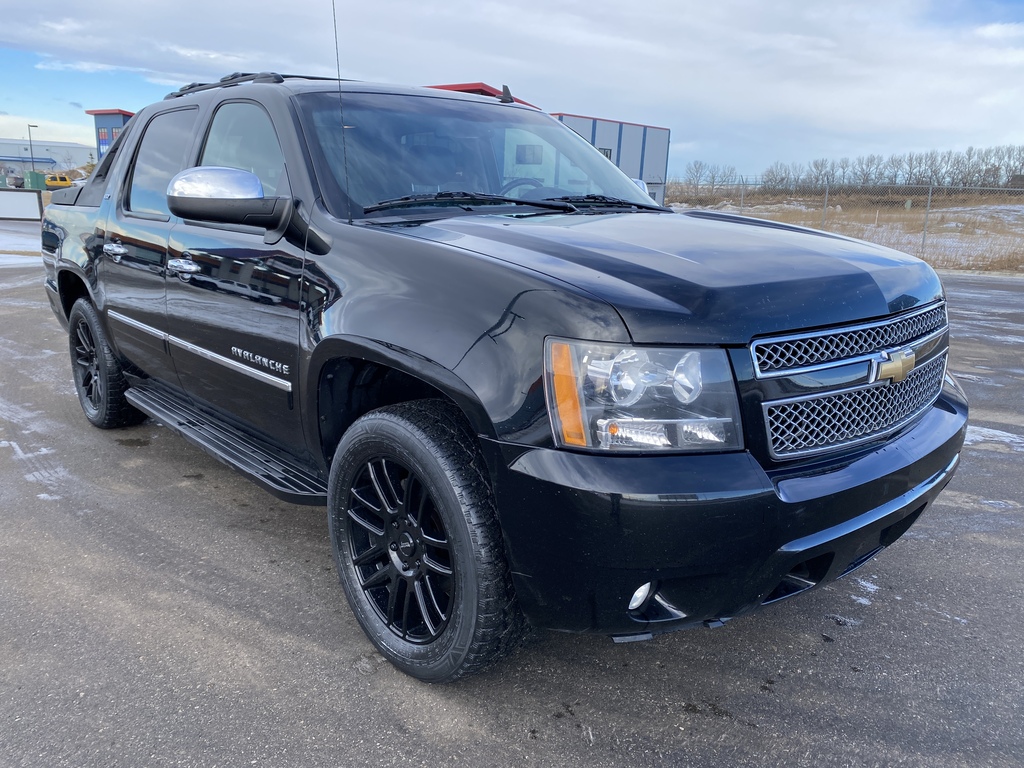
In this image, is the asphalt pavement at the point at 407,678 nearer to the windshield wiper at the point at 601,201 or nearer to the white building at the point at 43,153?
the windshield wiper at the point at 601,201

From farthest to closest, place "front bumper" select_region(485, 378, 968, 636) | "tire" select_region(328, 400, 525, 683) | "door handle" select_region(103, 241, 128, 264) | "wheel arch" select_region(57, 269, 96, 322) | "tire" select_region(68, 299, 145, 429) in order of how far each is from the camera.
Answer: "wheel arch" select_region(57, 269, 96, 322) → "tire" select_region(68, 299, 145, 429) → "door handle" select_region(103, 241, 128, 264) → "tire" select_region(328, 400, 525, 683) → "front bumper" select_region(485, 378, 968, 636)

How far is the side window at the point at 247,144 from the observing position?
3107 mm

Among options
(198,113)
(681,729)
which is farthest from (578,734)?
(198,113)

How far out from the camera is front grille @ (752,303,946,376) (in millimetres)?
2016

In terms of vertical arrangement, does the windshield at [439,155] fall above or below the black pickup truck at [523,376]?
above

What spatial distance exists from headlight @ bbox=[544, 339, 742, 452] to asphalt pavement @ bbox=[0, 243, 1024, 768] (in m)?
0.83

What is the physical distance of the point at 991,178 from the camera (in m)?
32.7

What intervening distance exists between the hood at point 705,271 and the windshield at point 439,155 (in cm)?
38

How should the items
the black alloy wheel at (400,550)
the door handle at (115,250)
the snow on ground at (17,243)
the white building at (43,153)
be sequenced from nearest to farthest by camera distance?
1. the black alloy wheel at (400,550)
2. the door handle at (115,250)
3. the snow on ground at (17,243)
4. the white building at (43,153)

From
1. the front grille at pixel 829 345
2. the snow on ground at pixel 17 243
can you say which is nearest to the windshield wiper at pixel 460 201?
the front grille at pixel 829 345

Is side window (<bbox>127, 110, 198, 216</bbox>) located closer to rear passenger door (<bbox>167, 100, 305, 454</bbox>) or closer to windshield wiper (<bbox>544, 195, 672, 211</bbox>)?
rear passenger door (<bbox>167, 100, 305, 454</bbox>)

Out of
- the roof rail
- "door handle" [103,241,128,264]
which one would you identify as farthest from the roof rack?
"door handle" [103,241,128,264]

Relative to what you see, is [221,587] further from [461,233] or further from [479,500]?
[461,233]

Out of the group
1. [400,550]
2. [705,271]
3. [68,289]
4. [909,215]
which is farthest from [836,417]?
[909,215]
